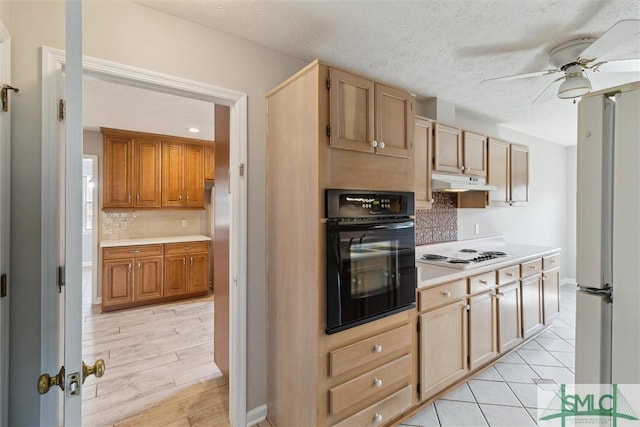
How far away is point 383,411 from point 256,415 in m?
0.86

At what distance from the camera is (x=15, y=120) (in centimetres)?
136

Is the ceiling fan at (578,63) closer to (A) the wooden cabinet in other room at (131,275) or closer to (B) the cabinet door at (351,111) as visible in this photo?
(B) the cabinet door at (351,111)

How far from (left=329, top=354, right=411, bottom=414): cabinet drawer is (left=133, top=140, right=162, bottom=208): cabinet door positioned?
4.18m

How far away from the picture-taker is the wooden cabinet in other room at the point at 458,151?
9.10 feet

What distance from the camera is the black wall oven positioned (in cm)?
159

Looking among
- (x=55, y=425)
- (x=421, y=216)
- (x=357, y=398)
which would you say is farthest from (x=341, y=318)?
(x=421, y=216)

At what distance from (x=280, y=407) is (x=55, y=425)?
3.72 feet

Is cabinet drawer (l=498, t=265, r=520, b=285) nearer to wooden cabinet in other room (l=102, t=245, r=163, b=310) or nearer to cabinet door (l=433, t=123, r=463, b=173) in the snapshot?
cabinet door (l=433, t=123, r=463, b=173)

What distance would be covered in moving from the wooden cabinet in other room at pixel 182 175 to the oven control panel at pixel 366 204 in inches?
158

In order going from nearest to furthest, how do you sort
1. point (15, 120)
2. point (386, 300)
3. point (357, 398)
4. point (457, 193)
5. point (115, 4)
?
point (15, 120)
point (115, 4)
point (357, 398)
point (386, 300)
point (457, 193)

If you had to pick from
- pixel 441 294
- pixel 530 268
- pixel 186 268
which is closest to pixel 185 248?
pixel 186 268

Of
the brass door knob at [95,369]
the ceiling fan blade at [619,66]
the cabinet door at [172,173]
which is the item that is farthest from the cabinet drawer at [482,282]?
the cabinet door at [172,173]

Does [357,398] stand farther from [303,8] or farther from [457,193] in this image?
[457,193]

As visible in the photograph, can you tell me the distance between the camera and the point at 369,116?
68.5 inches
